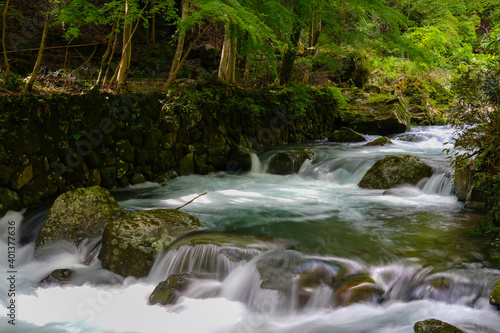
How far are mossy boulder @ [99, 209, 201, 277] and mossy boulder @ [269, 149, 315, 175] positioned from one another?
5.58 meters

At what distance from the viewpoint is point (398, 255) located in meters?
5.06

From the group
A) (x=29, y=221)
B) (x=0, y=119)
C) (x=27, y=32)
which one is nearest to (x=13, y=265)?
(x=29, y=221)

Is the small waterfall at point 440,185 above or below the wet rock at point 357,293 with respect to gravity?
above

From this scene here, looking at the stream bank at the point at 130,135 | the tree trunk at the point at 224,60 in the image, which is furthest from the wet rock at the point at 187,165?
the tree trunk at the point at 224,60

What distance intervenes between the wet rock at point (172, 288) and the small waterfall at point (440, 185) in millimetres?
5544

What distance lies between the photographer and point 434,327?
11.4 ft

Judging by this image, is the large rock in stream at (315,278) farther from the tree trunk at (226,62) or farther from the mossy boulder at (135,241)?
the tree trunk at (226,62)

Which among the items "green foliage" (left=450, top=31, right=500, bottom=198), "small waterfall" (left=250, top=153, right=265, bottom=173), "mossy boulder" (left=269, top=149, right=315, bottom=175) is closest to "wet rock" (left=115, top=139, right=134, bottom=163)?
"small waterfall" (left=250, top=153, right=265, bottom=173)

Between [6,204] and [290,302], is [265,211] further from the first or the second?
[6,204]

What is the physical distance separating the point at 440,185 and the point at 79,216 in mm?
6921

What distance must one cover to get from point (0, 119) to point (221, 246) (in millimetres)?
4208

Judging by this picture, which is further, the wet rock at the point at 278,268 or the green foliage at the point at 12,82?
the green foliage at the point at 12,82

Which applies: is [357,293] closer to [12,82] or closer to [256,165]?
[12,82]

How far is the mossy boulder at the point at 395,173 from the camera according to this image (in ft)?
28.0
